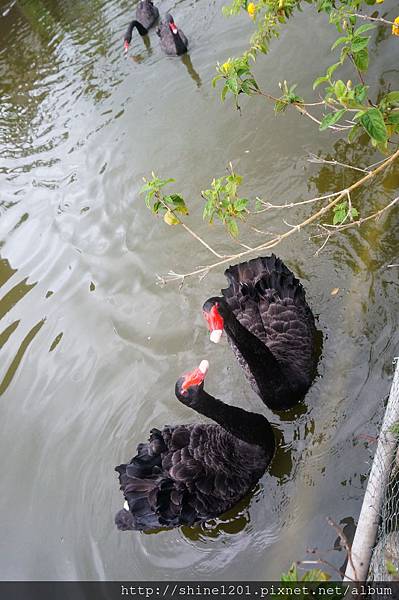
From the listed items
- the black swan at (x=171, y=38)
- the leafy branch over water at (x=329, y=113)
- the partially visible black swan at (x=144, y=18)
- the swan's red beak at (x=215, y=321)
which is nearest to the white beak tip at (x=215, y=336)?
the swan's red beak at (x=215, y=321)

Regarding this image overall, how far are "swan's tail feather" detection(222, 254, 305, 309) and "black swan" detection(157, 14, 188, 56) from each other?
143 inches

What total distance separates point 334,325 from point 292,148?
1.76m

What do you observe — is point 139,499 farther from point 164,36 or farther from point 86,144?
point 164,36

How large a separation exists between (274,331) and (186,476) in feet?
3.29

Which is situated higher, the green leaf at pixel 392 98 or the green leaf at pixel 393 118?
the green leaf at pixel 392 98

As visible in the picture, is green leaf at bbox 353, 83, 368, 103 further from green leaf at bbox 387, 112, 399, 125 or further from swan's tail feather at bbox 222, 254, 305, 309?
swan's tail feather at bbox 222, 254, 305, 309

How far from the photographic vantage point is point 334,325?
140 inches

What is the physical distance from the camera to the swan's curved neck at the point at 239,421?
2.73 m

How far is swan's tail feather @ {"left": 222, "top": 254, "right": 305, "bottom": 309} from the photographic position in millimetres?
3326

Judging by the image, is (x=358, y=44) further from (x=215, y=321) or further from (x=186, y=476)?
(x=186, y=476)

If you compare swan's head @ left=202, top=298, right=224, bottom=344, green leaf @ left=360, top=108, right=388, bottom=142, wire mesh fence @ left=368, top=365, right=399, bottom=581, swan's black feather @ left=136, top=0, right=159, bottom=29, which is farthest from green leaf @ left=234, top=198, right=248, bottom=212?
swan's black feather @ left=136, top=0, right=159, bottom=29

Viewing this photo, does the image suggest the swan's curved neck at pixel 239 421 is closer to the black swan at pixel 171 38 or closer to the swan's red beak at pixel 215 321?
the swan's red beak at pixel 215 321

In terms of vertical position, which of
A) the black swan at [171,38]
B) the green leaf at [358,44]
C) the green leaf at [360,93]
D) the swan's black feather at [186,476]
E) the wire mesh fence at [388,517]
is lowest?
the swan's black feather at [186,476]

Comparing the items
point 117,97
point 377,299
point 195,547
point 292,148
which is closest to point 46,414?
point 195,547
